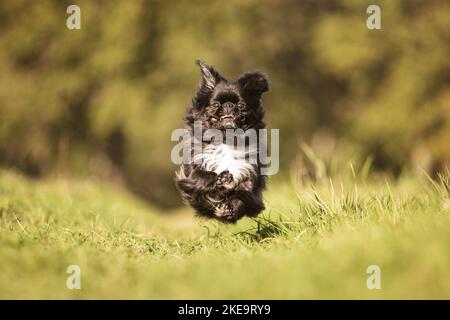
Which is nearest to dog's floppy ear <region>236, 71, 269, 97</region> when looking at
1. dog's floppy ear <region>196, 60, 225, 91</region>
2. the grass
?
dog's floppy ear <region>196, 60, 225, 91</region>

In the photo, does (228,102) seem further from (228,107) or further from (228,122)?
(228,122)

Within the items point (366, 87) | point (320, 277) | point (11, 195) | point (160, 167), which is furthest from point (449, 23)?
point (320, 277)

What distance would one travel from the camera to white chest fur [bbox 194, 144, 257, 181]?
505 centimetres

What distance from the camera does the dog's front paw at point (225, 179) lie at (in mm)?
5041

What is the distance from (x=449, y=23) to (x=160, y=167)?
22.4 feet

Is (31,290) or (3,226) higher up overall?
(3,226)

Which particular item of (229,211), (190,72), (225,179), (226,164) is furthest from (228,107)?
(190,72)

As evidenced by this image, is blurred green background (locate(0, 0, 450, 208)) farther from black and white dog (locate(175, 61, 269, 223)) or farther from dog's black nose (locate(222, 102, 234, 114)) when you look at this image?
dog's black nose (locate(222, 102, 234, 114))

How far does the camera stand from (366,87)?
43.2 ft

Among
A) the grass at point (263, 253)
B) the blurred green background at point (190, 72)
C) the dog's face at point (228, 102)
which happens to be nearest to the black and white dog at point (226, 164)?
the dog's face at point (228, 102)

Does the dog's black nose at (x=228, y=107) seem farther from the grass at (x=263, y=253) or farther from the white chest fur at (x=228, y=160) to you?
the grass at (x=263, y=253)

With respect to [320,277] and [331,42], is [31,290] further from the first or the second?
[331,42]

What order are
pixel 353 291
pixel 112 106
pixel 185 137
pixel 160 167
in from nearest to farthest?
pixel 353 291 < pixel 185 137 < pixel 112 106 < pixel 160 167

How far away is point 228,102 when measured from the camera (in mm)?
5262
